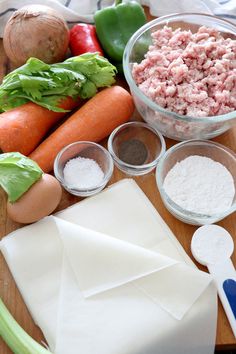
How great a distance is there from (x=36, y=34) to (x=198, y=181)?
596 millimetres

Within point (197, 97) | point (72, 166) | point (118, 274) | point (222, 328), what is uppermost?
point (197, 97)

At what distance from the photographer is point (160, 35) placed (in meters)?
1.39

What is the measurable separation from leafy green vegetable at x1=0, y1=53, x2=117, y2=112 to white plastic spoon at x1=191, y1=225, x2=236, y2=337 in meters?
0.50

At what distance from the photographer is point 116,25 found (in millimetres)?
1498

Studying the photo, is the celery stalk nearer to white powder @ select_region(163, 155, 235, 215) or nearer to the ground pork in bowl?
white powder @ select_region(163, 155, 235, 215)

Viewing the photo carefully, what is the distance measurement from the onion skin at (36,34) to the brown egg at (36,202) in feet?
1.29

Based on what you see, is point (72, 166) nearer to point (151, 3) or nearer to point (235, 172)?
point (235, 172)

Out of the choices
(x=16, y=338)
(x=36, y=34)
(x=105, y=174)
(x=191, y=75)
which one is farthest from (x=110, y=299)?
(x=36, y=34)

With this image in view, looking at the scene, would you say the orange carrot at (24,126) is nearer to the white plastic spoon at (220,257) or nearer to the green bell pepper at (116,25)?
the green bell pepper at (116,25)

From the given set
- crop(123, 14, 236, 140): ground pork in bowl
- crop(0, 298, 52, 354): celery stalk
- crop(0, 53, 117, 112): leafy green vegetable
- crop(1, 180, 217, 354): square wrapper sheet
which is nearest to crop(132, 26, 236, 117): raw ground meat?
crop(123, 14, 236, 140): ground pork in bowl

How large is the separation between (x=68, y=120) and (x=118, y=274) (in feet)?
1.54

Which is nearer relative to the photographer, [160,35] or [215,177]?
[215,177]

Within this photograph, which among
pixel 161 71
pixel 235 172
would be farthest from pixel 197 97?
pixel 235 172

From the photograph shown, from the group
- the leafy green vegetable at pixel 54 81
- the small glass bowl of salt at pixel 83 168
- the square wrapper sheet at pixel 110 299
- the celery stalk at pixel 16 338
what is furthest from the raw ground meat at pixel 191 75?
the celery stalk at pixel 16 338
